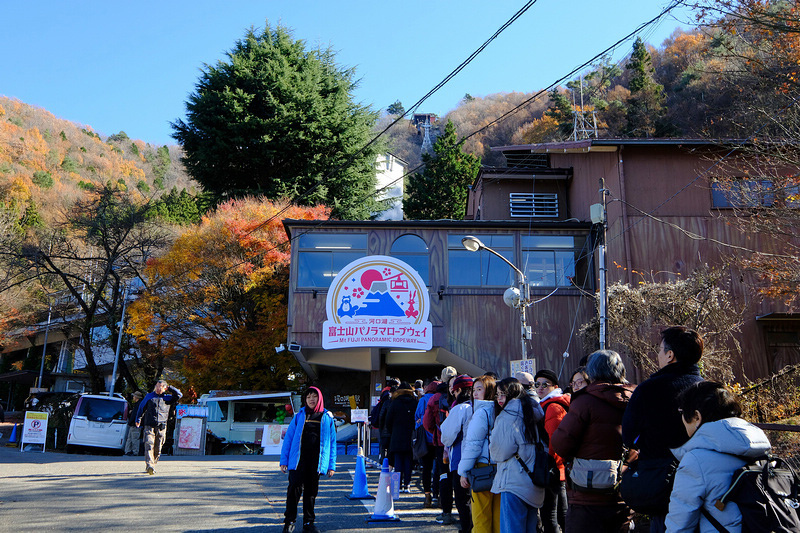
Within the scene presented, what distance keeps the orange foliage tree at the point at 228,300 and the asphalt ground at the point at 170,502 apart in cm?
1490

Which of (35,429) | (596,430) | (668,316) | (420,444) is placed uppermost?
(668,316)

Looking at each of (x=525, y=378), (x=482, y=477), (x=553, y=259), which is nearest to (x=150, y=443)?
(x=525, y=378)

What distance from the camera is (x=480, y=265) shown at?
78.4 feet

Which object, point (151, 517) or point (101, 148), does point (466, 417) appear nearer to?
point (151, 517)

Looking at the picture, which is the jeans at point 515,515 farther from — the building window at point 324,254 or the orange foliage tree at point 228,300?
the orange foliage tree at point 228,300

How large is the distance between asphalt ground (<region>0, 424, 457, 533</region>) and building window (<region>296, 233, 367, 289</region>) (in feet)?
31.9

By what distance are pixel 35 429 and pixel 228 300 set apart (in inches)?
431

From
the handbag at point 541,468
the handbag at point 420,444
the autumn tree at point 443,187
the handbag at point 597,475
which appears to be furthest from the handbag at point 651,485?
the autumn tree at point 443,187

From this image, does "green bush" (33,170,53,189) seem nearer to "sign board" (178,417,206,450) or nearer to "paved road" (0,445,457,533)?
"sign board" (178,417,206,450)

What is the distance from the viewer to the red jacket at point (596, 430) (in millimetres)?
4934

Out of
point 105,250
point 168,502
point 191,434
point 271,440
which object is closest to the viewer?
point 168,502

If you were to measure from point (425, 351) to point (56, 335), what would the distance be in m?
37.7

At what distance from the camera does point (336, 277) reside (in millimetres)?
23125

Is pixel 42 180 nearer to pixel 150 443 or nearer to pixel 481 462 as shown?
pixel 150 443
